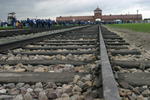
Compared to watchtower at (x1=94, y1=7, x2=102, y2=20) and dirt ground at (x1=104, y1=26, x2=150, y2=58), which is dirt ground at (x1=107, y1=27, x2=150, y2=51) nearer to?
dirt ground at (x1=104, y1=26, x2=150, y2=58)

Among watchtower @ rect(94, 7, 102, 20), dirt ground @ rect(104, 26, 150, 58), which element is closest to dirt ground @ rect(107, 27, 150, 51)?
dirt ground @ rect(104, 26, 150, 58)

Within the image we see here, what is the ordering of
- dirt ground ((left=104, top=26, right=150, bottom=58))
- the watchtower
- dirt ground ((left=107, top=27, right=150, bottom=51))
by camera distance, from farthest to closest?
the watchtower → dirt ground ((left=107, top=27, right=150, bottom=51)) → dirt ground ((left=104, top=26, right=150, bottom=58))

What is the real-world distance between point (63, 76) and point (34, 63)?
139cm

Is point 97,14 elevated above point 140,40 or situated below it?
above

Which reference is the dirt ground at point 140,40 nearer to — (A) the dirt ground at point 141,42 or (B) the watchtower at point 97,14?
(A) the dirt ground at point 141,42

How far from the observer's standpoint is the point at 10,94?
10.4 feet

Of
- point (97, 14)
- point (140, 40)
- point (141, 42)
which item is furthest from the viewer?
point (97, 14)

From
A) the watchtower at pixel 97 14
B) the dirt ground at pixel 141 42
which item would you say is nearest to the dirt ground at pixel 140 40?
the dirt ground at pixel 141 42

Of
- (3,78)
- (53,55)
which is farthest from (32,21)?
(3,78)

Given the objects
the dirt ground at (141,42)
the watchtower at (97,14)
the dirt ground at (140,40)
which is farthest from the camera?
the watchtower at (97,14)

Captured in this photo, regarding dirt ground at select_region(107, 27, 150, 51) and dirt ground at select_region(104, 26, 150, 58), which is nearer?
dirt ground at select_region(104, 26, 150, 58)

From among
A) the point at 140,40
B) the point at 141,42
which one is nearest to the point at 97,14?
the point at 140,40

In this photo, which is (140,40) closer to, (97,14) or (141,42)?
(141,42)

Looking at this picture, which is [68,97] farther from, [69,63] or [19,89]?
[69,63]
